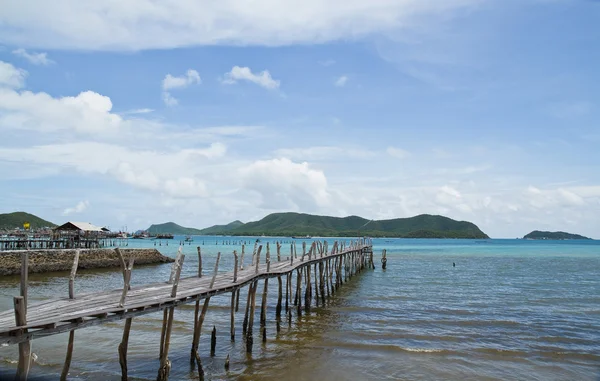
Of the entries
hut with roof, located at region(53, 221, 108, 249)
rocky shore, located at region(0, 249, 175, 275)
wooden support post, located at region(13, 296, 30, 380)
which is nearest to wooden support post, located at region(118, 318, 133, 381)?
wooden support post, located at region(13, 296, 30, 380)

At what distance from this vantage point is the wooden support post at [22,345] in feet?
25.8

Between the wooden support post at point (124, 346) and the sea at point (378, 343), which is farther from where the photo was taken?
the sea at point (378, 343)

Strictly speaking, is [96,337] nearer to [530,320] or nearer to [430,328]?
[430,328]

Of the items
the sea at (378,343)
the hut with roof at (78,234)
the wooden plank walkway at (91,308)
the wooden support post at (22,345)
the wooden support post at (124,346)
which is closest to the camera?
the wooden support post at (22,345)

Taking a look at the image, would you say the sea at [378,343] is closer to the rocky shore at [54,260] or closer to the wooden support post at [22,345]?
the wooden support post at [22,345]

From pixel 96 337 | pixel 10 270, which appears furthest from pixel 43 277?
pixel 96 337

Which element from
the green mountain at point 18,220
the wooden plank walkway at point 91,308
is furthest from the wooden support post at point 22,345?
the green mountain at point 18,220

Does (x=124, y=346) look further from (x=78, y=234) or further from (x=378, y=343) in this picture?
(x=78, y=234)

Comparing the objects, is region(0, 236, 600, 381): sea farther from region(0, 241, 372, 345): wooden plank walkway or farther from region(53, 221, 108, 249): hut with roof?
region(53, 221, 108, 249): hut with roof

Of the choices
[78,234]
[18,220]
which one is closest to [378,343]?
[78,234]

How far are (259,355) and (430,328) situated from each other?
8.43 meters

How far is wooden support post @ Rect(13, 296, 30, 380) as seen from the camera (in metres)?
7.85

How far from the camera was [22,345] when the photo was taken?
8.31 meters

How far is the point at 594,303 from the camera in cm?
2667
